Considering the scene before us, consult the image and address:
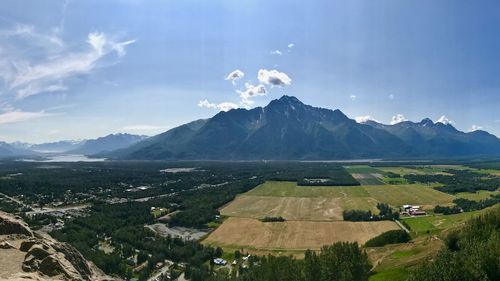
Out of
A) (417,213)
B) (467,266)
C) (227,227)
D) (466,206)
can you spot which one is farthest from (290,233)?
(466,206)

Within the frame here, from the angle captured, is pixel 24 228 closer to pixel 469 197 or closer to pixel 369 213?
A: pixel 369 213

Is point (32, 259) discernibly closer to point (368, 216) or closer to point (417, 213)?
point (368, 216)

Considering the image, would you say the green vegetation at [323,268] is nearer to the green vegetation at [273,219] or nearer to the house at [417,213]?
the green vegetation at [273,219]

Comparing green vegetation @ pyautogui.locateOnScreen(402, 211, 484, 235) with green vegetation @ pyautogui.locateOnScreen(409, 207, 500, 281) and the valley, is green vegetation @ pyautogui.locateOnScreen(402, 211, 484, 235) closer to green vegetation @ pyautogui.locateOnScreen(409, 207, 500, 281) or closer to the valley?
the valley

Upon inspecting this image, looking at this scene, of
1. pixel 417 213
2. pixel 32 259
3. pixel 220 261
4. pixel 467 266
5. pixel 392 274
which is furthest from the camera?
pixel 417 213

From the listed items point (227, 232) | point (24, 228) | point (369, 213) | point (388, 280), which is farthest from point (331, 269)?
point (369, 213)

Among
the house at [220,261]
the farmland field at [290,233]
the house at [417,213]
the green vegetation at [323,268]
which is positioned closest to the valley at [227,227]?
the farmland field at [290,233]

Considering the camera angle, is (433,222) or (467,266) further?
(433,222)
